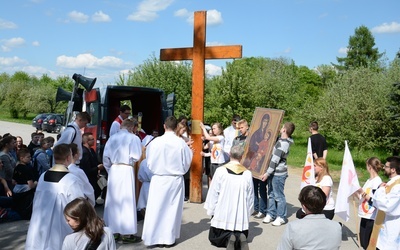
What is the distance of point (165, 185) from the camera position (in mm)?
6770

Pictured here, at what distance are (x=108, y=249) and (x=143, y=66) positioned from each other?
29.3 m

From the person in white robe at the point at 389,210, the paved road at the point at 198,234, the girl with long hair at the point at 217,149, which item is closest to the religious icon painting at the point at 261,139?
the paved road at the point at 198,234

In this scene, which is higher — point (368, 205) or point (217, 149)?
point (217, 149)

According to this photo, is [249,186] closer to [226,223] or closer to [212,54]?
[226,223]

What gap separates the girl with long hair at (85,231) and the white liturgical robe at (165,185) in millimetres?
3426

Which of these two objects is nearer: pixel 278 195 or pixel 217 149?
pixel 278 195

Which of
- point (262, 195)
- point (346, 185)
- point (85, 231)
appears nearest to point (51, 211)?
point (85, 231)

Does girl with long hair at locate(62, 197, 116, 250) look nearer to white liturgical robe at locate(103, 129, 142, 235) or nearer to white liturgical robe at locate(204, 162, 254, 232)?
white liturgical robe at locate(204, 162, 254, 232)

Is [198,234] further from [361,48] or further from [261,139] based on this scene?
[361,48]

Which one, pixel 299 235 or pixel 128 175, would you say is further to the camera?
pixel 128 175

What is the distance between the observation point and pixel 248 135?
8.46m

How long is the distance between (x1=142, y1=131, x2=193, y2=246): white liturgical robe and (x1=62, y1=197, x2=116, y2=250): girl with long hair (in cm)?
343

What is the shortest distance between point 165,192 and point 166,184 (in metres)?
0.13

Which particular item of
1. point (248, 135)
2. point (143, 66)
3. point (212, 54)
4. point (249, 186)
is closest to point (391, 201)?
point (249, 186)
